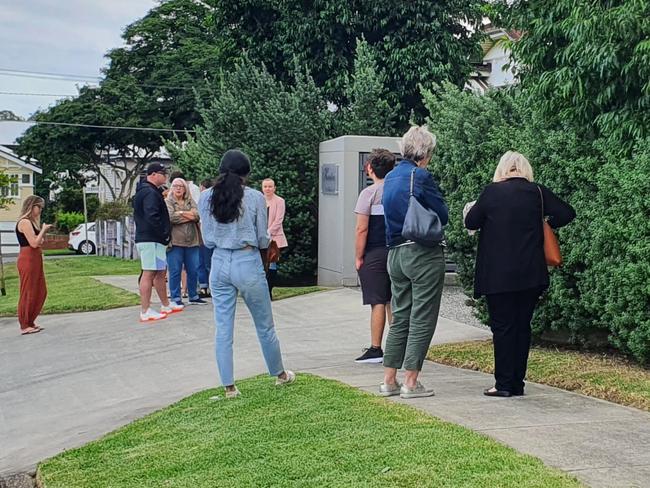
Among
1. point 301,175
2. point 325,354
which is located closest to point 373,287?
point 325,354

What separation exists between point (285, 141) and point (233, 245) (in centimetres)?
919

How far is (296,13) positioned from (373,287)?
1287cm

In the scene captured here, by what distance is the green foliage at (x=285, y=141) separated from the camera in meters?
15.6

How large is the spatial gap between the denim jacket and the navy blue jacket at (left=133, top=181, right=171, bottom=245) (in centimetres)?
447

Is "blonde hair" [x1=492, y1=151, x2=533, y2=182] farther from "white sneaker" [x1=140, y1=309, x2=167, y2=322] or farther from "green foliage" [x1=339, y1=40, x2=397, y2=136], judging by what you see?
"green foliage" [x1=339, y1=40, x2=397, y2=136]

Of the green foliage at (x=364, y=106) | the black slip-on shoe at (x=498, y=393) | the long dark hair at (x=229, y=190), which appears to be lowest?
the black slip-on shoe at (x=498, y=393)

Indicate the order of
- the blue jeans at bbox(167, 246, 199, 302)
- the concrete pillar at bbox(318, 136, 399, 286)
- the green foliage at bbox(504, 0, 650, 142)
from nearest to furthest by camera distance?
1. the green foliage at bbox(504, 0, 650, 142)
2. the blue jeans at bbox(167, 246, 199, 302)
3. the concrete pillar at bbox(318, 136, 399, 286)

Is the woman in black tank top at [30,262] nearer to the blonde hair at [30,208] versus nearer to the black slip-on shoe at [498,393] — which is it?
the blonde hair at [30,208]

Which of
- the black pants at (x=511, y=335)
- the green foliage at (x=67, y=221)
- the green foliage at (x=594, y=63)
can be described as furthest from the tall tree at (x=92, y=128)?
the black pants at (x=511, y=335)

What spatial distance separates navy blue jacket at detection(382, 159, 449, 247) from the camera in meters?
6.54

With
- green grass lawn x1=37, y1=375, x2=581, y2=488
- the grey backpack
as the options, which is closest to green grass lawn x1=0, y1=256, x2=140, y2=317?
green grass lawn x1=37, y1=375, x2=581, y2=488

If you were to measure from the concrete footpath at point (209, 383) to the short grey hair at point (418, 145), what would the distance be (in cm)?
174

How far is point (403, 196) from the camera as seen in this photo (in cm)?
666

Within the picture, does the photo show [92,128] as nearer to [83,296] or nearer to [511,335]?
[83,296]
